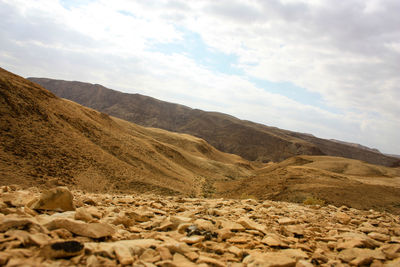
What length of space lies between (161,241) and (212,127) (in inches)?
3985

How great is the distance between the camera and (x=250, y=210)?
23.3 feet

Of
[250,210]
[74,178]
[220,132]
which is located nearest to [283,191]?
[250,210]

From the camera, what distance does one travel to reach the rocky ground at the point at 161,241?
286cm

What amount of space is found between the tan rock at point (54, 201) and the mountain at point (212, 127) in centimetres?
8241

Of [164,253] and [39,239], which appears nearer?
[39,239]

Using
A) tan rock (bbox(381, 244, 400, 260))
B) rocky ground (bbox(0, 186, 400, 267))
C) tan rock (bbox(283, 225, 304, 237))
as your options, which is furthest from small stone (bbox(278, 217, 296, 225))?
tan rock (bbox(381, 244, 400, 260))

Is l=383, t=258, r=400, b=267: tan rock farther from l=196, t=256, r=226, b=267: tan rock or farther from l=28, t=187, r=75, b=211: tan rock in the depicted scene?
l=28, t=187, r=75, b=211: tan rock

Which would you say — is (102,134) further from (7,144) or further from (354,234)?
(354,234)

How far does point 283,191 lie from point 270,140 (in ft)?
249

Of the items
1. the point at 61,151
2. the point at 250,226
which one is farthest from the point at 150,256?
the point at 61,151

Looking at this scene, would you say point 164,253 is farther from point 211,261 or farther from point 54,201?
point 54,201

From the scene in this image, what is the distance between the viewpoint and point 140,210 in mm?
5871

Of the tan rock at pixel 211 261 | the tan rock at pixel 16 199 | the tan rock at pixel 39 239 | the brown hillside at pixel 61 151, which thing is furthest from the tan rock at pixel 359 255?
the brown hillside at pixel 61 151

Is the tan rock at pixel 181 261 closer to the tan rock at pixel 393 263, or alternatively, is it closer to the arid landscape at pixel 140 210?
the arid landscape at pixel 140 210
